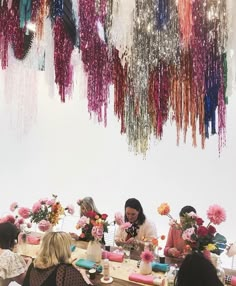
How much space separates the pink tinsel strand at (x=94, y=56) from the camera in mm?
3644

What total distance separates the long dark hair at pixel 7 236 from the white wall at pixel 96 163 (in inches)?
83.0

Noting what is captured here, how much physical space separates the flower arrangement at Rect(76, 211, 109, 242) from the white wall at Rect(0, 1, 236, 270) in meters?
1.66

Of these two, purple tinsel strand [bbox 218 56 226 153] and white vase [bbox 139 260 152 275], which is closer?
white vase [bbox 139 260 152 275]

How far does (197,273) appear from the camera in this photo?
58.8 inches

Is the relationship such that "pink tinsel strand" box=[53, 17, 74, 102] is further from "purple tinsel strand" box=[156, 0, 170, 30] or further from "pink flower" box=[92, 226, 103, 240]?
"pink flower" box=[92, 226, 103, 240]

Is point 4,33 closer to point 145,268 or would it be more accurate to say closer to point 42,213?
point 42,213

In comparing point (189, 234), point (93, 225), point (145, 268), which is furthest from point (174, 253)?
point (93, 225)

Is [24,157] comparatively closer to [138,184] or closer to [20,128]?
[20,128]

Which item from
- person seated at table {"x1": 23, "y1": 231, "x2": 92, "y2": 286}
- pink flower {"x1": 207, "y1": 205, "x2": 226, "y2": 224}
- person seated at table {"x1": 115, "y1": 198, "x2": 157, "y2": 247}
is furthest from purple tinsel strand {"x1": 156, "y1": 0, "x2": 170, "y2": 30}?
person seated at table {"x1": 23, "y1": 231, "x2": 92, "y2": 286}

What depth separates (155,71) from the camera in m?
3.59

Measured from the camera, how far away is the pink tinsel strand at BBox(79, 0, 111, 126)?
3.64 metres

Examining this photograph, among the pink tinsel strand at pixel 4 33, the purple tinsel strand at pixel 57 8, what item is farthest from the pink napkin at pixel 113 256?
the pink tinsel strand at pixel 4 33

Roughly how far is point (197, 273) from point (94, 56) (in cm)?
305

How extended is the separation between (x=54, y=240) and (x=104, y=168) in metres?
2.63
